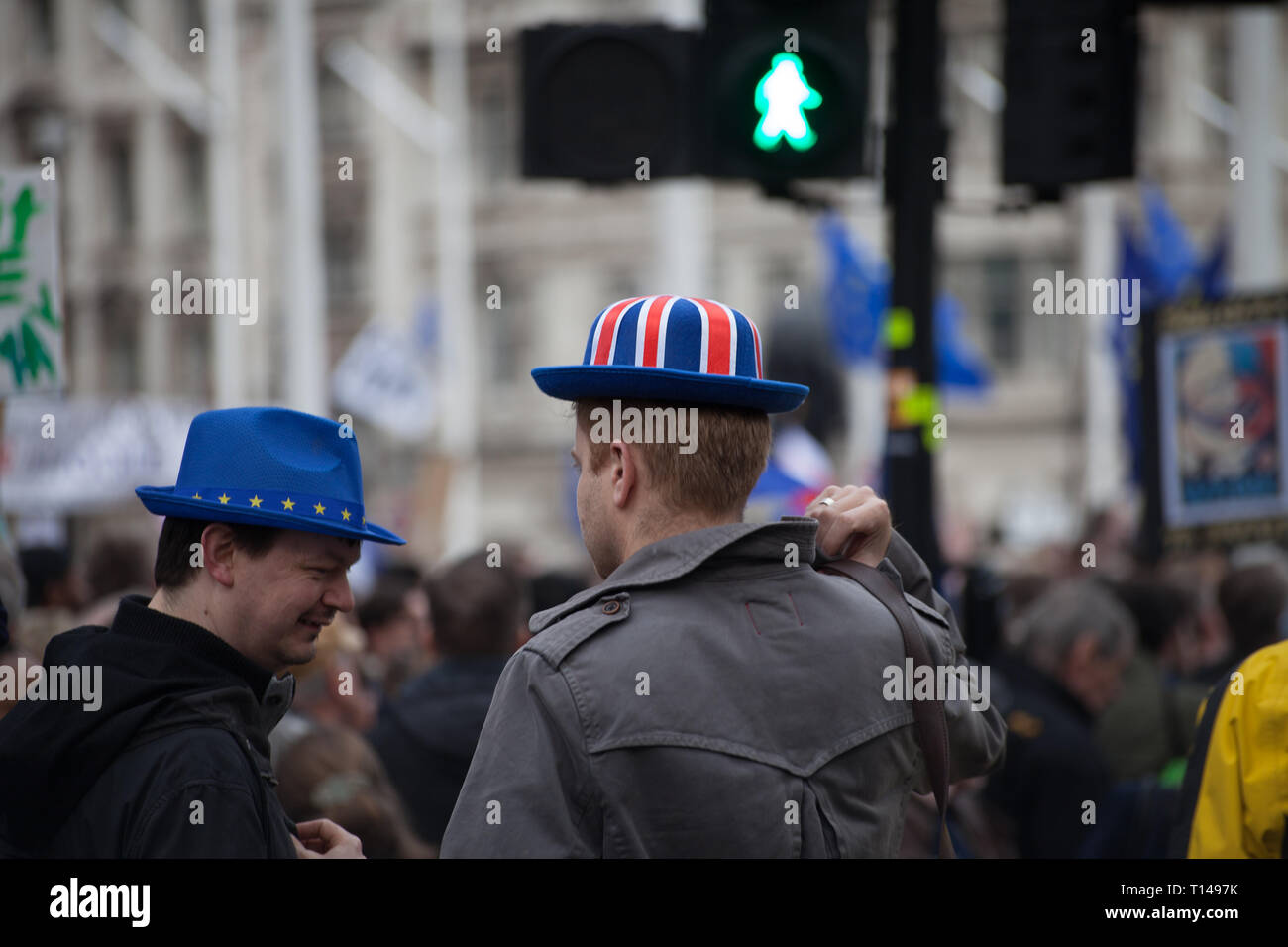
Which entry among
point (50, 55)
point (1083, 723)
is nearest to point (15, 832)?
point (1083, 723)

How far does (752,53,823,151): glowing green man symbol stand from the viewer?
510 centimetres

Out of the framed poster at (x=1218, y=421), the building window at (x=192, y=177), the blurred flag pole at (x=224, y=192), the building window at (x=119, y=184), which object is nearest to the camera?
the framed poster at (x=1218, y=421)

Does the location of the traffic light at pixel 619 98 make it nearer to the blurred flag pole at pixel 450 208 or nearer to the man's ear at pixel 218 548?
the man's ear at pixel 218 548

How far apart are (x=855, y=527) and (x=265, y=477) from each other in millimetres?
989

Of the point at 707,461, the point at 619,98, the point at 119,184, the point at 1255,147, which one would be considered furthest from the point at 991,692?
the point at 119,184

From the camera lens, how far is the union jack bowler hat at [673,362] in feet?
8.10

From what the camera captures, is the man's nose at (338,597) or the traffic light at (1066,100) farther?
the traffic light at (1066,100)

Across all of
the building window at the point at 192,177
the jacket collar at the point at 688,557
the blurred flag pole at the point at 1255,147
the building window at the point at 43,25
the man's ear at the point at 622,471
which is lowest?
the jacket collar at the point at 688,557

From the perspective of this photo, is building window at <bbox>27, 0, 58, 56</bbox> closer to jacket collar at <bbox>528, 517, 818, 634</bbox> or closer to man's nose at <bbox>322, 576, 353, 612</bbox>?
man's nose at <bbox>322, 576, 353, 612</bbox>

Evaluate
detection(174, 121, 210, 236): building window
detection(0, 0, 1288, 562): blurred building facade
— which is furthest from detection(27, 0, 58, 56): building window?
detection(174, 121, 210, 236): building window

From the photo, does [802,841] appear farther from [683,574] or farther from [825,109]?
[825,109]

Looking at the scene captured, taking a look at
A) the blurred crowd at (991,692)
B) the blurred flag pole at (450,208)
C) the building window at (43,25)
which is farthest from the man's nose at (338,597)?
the building window at (43,25)

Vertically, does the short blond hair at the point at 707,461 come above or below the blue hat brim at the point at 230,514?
above

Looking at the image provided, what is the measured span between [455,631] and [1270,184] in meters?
11.1
